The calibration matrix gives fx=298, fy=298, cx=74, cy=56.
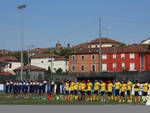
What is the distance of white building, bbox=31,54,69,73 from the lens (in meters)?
106

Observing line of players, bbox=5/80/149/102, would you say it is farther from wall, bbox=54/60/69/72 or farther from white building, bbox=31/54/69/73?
wall, bbox=54/60/69/72

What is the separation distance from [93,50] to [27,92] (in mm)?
55475

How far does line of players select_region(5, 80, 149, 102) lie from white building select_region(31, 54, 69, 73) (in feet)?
222

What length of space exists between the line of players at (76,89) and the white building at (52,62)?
67586 mm

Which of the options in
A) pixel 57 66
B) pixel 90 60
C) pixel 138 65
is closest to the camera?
pixel 138 65

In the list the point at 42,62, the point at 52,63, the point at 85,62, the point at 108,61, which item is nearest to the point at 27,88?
the point at 108,61

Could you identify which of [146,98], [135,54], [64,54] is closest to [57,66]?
[64,54]

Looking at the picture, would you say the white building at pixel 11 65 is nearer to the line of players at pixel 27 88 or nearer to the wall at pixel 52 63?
the wall at pixel 52 63

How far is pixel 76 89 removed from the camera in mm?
29781

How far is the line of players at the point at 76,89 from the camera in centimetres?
2784

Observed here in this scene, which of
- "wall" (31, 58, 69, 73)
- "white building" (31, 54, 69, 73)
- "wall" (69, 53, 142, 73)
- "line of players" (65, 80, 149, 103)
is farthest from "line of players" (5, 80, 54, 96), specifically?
"wall" (31, 58, 69, 73)

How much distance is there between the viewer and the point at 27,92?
35844 mm

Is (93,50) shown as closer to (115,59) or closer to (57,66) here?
(115,59)

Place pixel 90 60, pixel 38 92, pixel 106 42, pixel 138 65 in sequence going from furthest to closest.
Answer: pixel 106 42, pixel 90 60, pixel 138 65, pixel 38 92
